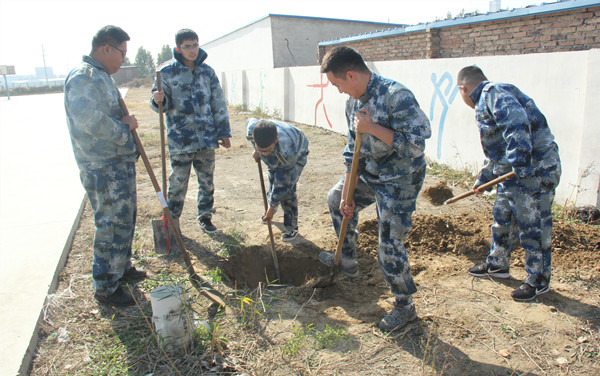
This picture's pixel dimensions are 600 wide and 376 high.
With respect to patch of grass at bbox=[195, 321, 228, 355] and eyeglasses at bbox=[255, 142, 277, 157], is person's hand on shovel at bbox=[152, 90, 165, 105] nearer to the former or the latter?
eyeglasses at bbox=[255, 142, 277, 157]

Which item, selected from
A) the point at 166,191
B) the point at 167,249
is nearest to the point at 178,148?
the point at 166,191

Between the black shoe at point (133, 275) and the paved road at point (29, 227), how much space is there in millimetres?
576

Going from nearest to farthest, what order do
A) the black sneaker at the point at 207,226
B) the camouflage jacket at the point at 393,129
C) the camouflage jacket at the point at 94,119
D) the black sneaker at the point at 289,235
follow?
the camouflage jacket at the point at 393,129, the camouflage jacket at the point at 94,119, the black sneaker at the point at 289,235, the black sneaker at the point at 207,226

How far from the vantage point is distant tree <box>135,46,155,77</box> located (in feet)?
173

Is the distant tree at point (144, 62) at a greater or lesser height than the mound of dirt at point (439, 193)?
greater

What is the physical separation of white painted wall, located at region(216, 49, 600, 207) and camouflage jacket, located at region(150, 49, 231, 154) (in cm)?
388

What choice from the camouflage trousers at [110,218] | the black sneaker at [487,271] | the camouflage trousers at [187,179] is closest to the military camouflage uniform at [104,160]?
the camouflage trousers at [110,218]

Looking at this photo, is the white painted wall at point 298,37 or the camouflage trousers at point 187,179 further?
the white painted wall at point 298,37

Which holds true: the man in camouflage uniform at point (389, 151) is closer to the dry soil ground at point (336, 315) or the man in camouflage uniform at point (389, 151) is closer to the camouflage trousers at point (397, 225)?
the camouflage trousers at point (397, 225)

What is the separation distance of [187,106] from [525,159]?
2.90 meters

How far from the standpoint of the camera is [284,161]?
150 inches

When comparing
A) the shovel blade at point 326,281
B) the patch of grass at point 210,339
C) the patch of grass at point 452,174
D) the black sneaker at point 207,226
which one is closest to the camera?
the patch of grass at point 210,339

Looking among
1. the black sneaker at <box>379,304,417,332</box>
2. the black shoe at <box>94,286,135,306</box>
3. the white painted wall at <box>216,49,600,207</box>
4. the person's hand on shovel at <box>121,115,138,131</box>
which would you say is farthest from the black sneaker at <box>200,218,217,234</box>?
the white painted wall at <box>216,49,600,207</box>

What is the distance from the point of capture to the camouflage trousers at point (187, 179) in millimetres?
4086
